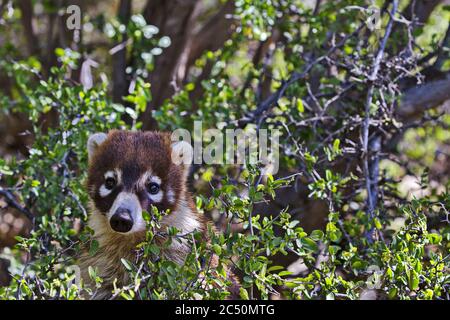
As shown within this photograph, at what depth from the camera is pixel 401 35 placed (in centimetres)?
638

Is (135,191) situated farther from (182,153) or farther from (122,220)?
(182,153)

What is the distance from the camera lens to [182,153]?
5.39 m

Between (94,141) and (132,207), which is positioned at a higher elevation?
(94,141)

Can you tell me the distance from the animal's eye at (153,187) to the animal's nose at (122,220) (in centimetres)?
39

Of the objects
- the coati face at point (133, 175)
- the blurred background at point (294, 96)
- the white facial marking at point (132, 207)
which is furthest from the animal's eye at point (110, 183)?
the blurred background at point (294, 96)

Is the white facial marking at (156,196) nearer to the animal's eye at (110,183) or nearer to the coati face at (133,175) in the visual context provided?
the coati face at (133,175)

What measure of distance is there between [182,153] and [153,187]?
1.54 ft

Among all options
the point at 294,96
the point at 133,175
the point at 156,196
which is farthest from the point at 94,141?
the point at 294,96

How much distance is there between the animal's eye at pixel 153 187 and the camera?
501 centimetres

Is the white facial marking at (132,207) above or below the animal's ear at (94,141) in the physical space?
below

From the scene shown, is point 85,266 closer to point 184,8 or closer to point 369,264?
point 369,264

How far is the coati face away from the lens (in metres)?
4.73

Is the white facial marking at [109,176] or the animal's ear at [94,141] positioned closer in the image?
the white facial marking at [109,176]
